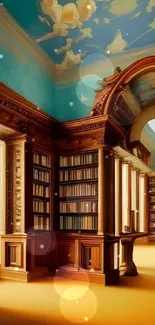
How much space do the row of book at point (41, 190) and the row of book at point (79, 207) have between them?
40 centimetres

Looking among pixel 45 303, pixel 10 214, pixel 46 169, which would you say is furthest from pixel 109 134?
pixel 45 303

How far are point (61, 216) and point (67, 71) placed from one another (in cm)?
327

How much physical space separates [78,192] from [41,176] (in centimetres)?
81

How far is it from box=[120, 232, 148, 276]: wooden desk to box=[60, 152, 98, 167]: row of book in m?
1.62

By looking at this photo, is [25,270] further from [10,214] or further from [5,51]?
[5,51]

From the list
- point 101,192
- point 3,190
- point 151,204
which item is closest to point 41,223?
point 3,190

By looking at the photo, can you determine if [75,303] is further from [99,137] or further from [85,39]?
[85,39]

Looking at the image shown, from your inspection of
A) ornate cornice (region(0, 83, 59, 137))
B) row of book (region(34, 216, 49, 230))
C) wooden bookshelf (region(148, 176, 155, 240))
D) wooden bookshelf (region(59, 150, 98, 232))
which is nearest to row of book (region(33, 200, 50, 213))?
row of book (region(34, 216, 49, 230))

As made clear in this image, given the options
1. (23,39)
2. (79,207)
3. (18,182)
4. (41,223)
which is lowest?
(41,223)

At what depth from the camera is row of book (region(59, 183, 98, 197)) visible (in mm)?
6668

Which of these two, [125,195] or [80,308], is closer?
[80,308]

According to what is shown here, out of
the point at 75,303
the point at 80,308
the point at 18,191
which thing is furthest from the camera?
the point at 18,191

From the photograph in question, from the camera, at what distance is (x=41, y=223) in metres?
6.67

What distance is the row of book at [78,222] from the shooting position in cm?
665
